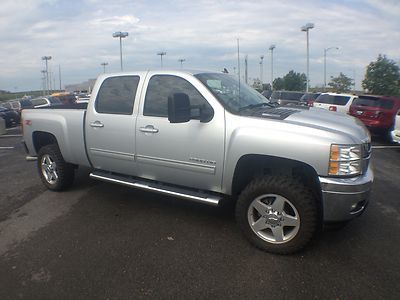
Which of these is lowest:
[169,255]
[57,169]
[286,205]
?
[169,255]

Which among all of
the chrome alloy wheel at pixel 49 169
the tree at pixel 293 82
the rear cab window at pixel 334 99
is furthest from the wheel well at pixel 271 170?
the tree at pixel 293 82

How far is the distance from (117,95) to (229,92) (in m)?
1.55

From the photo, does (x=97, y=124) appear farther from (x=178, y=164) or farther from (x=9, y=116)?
(x=9, y=116)

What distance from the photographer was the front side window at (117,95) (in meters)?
5.05

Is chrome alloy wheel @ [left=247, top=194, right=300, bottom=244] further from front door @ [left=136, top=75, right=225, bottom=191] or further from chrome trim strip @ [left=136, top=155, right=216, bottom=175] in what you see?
chrome trim strip @ [left=136, top=155, right=216, bottom=175]

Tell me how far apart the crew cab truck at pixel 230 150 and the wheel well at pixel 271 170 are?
0.01 m

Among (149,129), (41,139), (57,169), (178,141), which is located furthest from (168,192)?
(41,139)

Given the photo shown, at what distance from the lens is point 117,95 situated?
17.1ft

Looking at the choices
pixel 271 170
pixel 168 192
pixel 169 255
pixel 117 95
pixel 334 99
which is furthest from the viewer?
pixel 334 99

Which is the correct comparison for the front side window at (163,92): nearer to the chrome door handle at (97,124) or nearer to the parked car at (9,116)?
the chrome door handle at (97,124)

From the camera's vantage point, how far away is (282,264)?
377 centimetres

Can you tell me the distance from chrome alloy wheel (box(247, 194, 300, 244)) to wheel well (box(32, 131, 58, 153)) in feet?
12.5

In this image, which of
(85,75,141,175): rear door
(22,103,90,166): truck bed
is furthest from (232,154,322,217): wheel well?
(22,103,90,166): truck bed

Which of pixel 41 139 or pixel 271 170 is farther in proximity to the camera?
pixel 41 139
